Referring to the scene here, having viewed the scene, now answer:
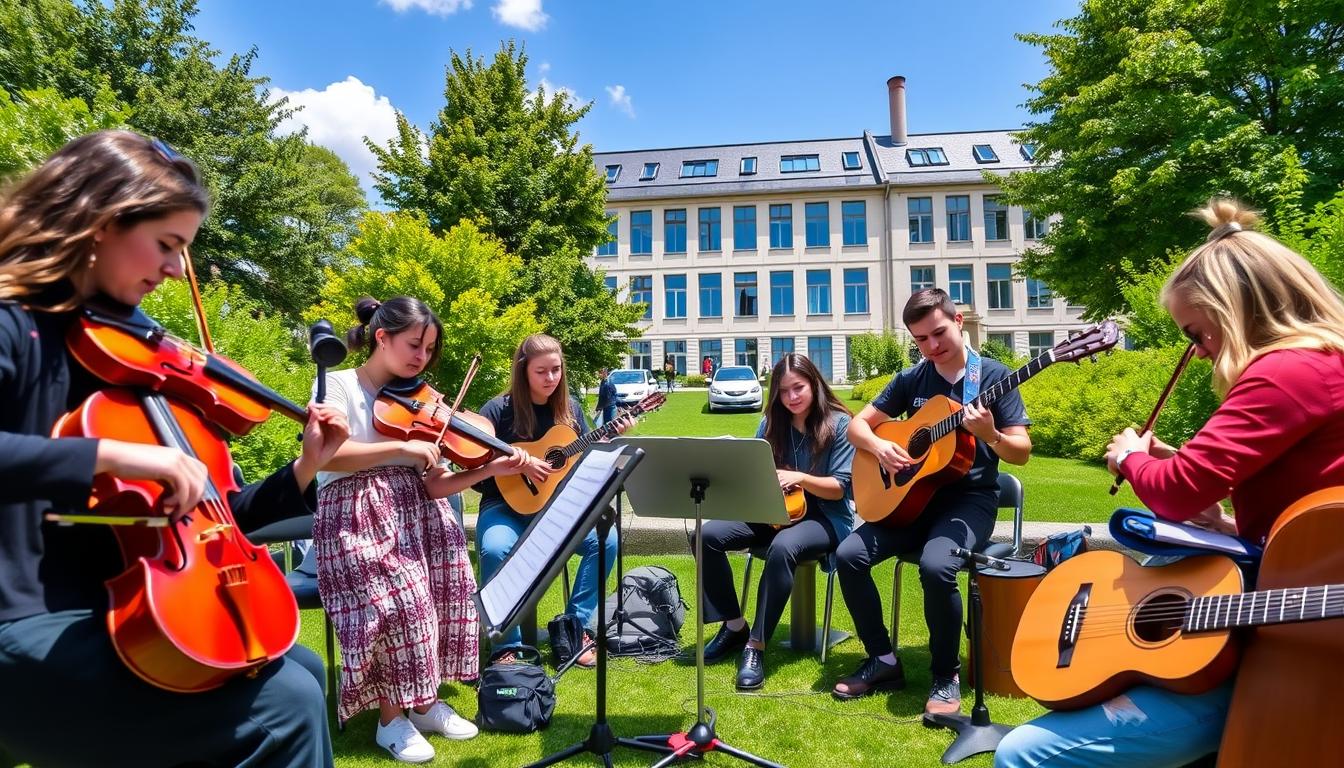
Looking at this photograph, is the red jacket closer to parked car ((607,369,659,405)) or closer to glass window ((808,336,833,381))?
parked car ((607,369,659,405))

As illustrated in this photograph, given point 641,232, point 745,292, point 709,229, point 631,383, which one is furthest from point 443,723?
point 641,232

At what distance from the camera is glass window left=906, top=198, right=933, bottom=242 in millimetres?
33094

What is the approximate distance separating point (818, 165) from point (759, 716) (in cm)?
3478

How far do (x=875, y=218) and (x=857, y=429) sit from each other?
104ft

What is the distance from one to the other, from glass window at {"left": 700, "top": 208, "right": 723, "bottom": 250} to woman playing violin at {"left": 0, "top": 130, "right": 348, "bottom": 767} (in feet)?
112

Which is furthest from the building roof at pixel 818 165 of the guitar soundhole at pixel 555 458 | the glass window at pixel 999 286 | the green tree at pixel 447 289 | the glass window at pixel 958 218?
the guitar soundhole at pixel 555 458

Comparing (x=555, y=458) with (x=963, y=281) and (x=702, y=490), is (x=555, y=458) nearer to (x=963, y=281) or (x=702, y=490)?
(x=702, y=490)

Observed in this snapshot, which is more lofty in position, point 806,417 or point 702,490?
point 806,417

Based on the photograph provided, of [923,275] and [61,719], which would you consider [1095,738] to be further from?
[923,275]

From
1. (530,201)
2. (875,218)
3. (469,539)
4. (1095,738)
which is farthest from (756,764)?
(875,218)

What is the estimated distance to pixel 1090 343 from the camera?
3227 mm

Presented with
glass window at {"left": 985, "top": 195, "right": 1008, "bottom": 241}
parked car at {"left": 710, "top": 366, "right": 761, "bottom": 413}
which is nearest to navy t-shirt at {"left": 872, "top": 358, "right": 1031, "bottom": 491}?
parked car at {"left": 710, "top": 366, "right": 761, "bottom": 413}

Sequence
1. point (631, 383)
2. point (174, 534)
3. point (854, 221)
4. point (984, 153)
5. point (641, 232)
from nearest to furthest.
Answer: point (174, 534)
point (631, 383)
point (854, 221)
point (984, 153)
point (641, 232)

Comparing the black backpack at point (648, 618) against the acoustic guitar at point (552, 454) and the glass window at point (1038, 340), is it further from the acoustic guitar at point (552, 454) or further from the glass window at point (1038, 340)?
the glass window at point (1038, 340)
